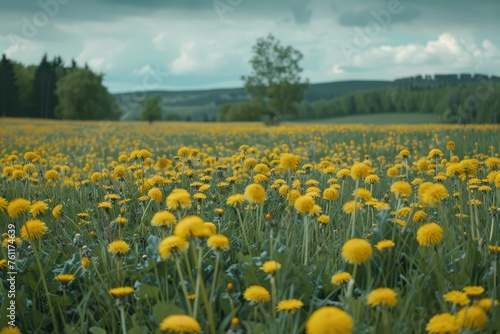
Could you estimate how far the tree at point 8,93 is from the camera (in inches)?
2185

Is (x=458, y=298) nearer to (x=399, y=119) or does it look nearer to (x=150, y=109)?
(x=399, y=119)

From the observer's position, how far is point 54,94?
64.4m

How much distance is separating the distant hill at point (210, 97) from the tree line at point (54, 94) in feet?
27.9

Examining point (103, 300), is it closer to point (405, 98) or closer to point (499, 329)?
point (499, 329)

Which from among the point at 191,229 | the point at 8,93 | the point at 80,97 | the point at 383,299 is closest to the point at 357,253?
the point at 383,299

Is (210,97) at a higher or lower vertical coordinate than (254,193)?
higher

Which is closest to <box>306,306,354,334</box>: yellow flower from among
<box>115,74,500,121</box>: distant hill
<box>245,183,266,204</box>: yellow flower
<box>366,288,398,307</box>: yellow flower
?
<box>366,288,398,307</box>: yellow flower

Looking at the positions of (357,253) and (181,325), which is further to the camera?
(357,253)

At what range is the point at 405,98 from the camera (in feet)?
164

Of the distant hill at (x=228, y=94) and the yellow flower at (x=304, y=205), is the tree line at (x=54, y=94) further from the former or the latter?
the yellow flower at (x=304, y=205)

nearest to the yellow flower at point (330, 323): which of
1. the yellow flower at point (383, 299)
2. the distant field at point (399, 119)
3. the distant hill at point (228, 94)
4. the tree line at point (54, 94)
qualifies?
the yellow flower at point (383, 299)

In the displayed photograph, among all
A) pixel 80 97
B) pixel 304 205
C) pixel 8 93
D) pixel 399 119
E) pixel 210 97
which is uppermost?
pixel 210 97

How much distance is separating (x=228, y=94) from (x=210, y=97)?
12.1 m

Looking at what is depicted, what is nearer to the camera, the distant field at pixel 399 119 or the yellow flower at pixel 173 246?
the yellow flower at pixel 173 246
